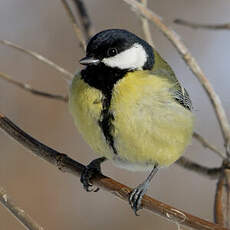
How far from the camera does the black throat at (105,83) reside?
2062 millimetres

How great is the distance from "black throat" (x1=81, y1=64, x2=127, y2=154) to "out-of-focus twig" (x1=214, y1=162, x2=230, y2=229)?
44 cm

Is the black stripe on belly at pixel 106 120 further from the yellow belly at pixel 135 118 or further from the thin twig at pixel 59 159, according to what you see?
the thin twig at pixel 59 159

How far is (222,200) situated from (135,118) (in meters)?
0.49

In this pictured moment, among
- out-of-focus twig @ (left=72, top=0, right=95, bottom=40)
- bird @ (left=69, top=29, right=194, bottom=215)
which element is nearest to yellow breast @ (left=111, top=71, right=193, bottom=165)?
bird @ (left=69, top=29, right=194, bottom=215)

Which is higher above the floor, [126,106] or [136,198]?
[126,106]

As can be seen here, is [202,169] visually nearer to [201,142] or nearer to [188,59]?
[201,142]

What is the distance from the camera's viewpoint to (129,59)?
2.15 meters

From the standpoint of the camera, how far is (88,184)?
90.1 inches

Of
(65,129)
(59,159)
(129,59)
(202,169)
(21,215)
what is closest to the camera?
(21,215)

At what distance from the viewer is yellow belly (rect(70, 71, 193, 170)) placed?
2.06m

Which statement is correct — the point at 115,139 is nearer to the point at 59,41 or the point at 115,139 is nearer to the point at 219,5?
the point at 59,41

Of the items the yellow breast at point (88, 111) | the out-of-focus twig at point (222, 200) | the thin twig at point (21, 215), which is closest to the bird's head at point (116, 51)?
the yellow breast at point (88, 111)

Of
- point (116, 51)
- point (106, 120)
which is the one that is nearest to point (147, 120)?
point (106, 120)

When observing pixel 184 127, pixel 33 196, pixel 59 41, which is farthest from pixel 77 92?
pixel 59 41
